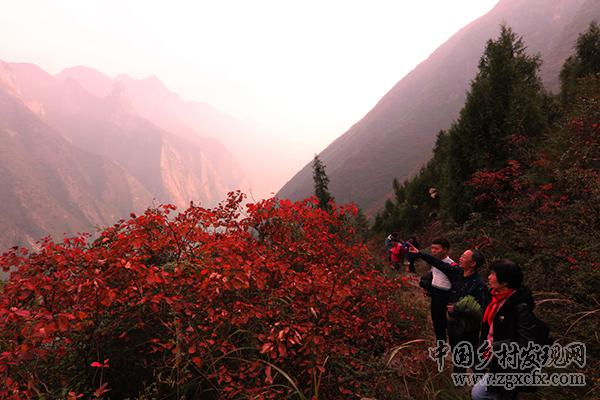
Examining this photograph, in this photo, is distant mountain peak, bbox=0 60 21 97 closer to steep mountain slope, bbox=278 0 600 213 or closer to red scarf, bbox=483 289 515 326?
steep mountain slope, bbox=278 0 600 213

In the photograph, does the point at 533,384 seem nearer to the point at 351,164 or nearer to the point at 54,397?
the point at 54,397

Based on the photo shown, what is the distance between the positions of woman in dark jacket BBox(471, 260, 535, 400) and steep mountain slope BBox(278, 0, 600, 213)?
68197mm

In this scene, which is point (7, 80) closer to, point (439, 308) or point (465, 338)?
point (439, 308)

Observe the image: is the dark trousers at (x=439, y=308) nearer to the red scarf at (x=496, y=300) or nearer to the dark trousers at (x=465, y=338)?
the dark trousers at (x=465, y=338)

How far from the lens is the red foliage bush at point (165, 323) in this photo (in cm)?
291

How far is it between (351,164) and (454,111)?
3912 centimetres

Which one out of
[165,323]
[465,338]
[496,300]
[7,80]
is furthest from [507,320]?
[7,80]

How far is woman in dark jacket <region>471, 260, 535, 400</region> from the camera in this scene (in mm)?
2451

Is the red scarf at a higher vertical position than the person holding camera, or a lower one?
higher

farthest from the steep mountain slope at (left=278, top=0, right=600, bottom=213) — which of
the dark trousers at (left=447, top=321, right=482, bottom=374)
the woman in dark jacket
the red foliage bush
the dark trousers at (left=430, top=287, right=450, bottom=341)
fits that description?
the woman in dark jacket

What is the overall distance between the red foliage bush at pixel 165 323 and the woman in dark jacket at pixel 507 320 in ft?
4.86

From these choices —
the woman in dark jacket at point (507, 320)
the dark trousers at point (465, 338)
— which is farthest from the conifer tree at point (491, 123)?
the woman in dark jacket at point (507, 320)

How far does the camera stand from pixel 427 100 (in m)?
112

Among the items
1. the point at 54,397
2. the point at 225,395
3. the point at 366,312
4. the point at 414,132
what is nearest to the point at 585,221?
the point at 366,312
